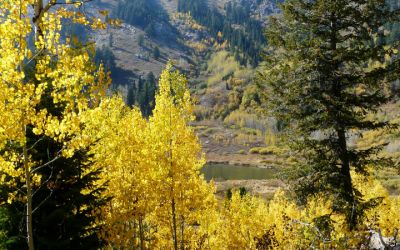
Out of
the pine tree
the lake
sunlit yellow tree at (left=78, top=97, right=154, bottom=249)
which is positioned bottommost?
the lake

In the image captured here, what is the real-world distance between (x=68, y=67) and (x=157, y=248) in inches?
509

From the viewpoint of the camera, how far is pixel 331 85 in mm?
13438

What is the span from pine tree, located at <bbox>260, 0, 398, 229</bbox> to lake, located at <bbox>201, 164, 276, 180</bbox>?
87.4m

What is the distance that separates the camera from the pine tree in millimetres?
12906

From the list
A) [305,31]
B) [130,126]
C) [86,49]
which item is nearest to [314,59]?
[305,31]

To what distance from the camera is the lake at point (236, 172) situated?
344ft

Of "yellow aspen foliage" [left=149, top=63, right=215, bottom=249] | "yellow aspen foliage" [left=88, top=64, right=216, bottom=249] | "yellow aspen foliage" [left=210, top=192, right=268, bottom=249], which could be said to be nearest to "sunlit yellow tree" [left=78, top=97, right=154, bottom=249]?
"yellow aspen foliage" [left=88, top=64, right=216, bottom=249]

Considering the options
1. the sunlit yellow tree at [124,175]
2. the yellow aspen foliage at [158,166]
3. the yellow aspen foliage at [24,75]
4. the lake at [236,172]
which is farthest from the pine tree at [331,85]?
the lake at [236,172]

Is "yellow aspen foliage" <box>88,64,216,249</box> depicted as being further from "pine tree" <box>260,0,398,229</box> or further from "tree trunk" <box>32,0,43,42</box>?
"tree trunk" <box>32,0,43,42</box>

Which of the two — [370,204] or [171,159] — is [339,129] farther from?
[171,159]

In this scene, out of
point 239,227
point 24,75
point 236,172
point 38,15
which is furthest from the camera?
point 236,172

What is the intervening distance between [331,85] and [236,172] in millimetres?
105209

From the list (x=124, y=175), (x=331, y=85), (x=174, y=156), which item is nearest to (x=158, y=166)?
(x=174, y=156)

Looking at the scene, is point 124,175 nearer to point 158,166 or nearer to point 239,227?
point 158,166
